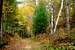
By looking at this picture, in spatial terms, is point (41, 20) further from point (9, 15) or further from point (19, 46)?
point (19, 46)

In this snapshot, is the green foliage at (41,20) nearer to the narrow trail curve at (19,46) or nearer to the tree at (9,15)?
the tree at (9,15)

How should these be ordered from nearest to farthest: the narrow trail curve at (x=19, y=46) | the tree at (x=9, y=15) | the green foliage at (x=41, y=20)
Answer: the narrow trail curve at (x=19, y=46) < the tree at (x=9, y=15) < the green foliage at (x=41, y=20)

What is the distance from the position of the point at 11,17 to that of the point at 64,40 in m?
14.9

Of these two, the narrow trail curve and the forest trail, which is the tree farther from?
the narrow trail curve

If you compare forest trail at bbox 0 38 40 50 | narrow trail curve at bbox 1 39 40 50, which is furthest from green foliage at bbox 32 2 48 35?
narrow trail curve at bbox 1 39 40 50

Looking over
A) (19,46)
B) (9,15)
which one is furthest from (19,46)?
(9,15)

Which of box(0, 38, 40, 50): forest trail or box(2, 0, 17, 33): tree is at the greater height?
box(2, 0, 17, 33): tree

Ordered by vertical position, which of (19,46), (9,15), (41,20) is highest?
(9,15)

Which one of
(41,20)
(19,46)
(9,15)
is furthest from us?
(41,20)

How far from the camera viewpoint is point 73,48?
10.5 m

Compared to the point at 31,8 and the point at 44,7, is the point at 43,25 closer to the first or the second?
the point at 44,7

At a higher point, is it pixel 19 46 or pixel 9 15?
pixel 9 15

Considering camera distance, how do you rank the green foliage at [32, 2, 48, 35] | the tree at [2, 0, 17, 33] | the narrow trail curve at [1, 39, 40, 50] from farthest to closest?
the green foliage at [32, 2, 48, 35] < the tree at [2, 0, 17, 33] < the narrow trail curve at [1, 39, 40, 50]

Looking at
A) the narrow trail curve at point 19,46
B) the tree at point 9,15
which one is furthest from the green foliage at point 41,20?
the narrow trail curve at point 19,46
